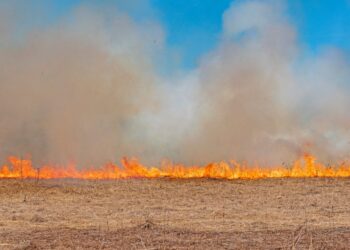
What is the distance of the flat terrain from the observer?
570 inches

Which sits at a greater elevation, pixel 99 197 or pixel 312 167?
pixel 312 167

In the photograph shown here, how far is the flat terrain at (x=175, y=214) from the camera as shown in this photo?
47.5ft

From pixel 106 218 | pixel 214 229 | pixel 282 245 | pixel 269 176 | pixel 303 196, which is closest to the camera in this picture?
pixel 282 245

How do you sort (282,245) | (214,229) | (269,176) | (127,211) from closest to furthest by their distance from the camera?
(282,245), (214,229), (127,211), (269,176)

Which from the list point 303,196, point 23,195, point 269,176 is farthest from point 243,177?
point 23,195

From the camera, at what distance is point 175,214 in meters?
21.2

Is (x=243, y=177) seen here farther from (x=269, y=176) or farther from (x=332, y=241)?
(x=332, y=241)

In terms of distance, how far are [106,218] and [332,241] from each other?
856 cm

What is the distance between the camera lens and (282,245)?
13.7 meters

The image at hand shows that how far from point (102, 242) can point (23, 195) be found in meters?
14.1

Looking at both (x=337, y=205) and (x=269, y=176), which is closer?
(x=337, y=205)

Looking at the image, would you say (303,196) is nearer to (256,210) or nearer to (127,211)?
(256,210)

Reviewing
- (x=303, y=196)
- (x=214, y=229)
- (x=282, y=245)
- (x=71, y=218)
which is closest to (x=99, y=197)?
(x=71, y=218)

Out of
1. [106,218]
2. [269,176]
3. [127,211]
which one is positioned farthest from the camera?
[269,176]
